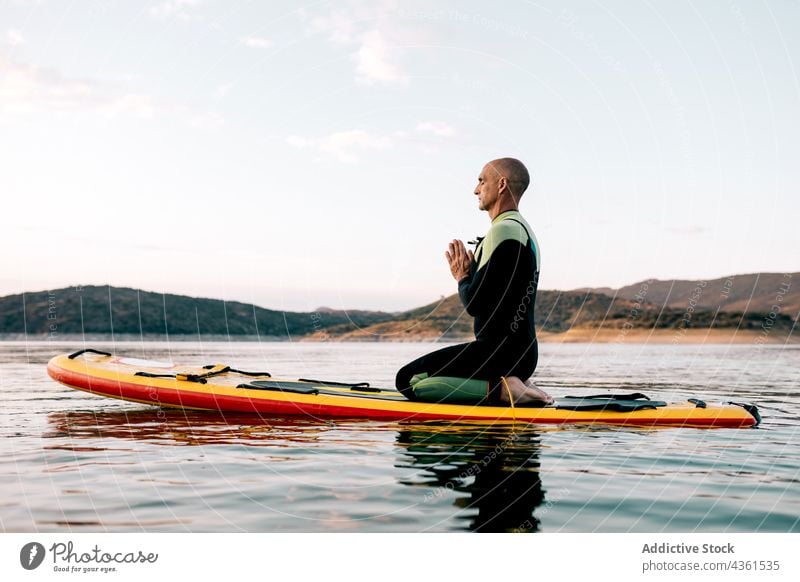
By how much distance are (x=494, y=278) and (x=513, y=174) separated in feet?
4.53

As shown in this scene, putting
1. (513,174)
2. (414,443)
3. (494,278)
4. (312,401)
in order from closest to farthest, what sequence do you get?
1. (414,443)
2. (494,278)
3. (513,174)
4. (312,401)

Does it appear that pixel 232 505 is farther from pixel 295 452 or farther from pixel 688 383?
pixel 688 383

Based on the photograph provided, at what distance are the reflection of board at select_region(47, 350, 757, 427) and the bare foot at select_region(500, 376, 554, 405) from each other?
11cm

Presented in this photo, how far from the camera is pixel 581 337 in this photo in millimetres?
97062

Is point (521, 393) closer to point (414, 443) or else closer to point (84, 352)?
point (414, 443)

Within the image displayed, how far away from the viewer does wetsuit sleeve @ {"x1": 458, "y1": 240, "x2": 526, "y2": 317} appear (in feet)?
27.2

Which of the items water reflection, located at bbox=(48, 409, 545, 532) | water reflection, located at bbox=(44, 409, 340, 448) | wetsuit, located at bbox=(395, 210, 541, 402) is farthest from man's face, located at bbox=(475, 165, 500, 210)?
water reflection, located at bbox=(44, 409, 340, 448)

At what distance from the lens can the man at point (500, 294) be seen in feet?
27.4

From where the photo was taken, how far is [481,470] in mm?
6570

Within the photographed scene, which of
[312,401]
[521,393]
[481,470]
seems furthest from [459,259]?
[312,401]

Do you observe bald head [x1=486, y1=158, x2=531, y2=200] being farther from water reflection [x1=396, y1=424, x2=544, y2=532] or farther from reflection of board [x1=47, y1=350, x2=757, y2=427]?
water reflection [x1=396, y1=424, x2=544, y2=532]

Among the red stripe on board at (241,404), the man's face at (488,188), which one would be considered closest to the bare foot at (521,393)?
the red stripe on board at (241,404)
